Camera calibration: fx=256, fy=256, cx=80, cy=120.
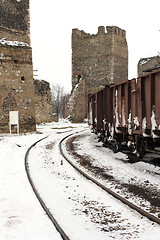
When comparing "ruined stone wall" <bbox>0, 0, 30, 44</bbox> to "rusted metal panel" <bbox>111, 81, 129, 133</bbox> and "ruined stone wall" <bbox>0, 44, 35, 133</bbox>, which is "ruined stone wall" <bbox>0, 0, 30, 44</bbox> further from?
"rusted metal panel" <bbox>111, 81, 129, 133</bbox>

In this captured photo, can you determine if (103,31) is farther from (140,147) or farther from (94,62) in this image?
(140,147)

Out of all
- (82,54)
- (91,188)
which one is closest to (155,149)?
(91,188)

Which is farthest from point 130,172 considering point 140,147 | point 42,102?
point 42,102

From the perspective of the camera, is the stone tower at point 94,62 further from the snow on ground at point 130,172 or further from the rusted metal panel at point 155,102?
the rusted metal panel at point 155,102

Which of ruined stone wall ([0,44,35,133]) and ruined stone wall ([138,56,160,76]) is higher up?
ruined stone wall ([138,56,160,76])

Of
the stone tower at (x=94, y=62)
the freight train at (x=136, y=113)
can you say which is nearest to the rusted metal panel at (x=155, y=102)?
the freight train at (x=136, y=113)

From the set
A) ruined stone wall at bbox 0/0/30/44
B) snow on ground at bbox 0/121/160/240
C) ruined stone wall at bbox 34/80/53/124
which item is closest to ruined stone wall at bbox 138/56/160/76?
ruined stone wall at bbox 34/80/53/124

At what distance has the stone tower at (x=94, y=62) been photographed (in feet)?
108

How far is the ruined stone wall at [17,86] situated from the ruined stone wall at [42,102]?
1103 cm

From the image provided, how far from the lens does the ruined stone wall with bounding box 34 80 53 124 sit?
1203 inches

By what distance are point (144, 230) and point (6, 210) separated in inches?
86.3

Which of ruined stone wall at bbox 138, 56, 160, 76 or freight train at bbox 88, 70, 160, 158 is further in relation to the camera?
ruined stone wall at bbox 138, 56, 160, 76

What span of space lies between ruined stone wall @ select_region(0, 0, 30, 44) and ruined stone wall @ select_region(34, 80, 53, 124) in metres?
5.58

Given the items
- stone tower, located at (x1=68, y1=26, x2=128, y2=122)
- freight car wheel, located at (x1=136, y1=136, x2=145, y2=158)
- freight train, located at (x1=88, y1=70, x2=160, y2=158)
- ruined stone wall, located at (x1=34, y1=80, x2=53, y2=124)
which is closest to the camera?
freight train, located at (x1=88, y1=70, x2=160, y2=158)
